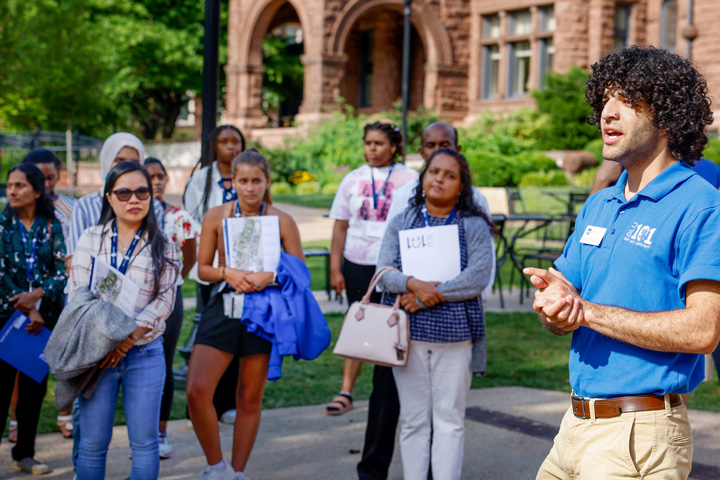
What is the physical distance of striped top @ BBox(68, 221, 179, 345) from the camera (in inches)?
163

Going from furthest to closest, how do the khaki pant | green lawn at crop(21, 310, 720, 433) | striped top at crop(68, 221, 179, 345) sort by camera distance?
green lawn at crop(21, 310, 720, 433), striped top at crop(68, 221, 179, 345), the khaki pant

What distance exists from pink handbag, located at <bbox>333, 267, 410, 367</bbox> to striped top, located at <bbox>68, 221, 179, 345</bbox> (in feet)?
2.94

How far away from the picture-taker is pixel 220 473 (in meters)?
4.58

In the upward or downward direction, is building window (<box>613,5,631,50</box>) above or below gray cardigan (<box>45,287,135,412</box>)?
above

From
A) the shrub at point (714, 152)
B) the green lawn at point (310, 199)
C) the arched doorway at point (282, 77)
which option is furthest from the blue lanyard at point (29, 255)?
the arched doorway at point (282, 77)

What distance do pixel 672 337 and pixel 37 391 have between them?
397 cm

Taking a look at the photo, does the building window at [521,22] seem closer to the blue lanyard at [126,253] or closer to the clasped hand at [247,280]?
the clasped hand at [247,280]

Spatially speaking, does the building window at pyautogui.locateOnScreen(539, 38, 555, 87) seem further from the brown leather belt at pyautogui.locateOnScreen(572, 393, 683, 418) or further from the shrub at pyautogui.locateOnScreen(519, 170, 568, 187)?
the brown leather belt at pyautogui.locateOnScreen(572, 393, 683, 418)

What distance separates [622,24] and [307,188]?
415 inches

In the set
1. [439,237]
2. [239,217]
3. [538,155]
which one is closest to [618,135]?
[439,237]

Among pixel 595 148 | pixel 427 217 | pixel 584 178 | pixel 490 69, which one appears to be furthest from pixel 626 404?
pixel 490 69

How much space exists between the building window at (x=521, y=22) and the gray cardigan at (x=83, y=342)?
24496mm

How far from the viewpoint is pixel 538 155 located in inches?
864

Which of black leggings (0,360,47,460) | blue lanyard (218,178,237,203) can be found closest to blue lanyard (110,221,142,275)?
black leggings (0,360,47,460)
